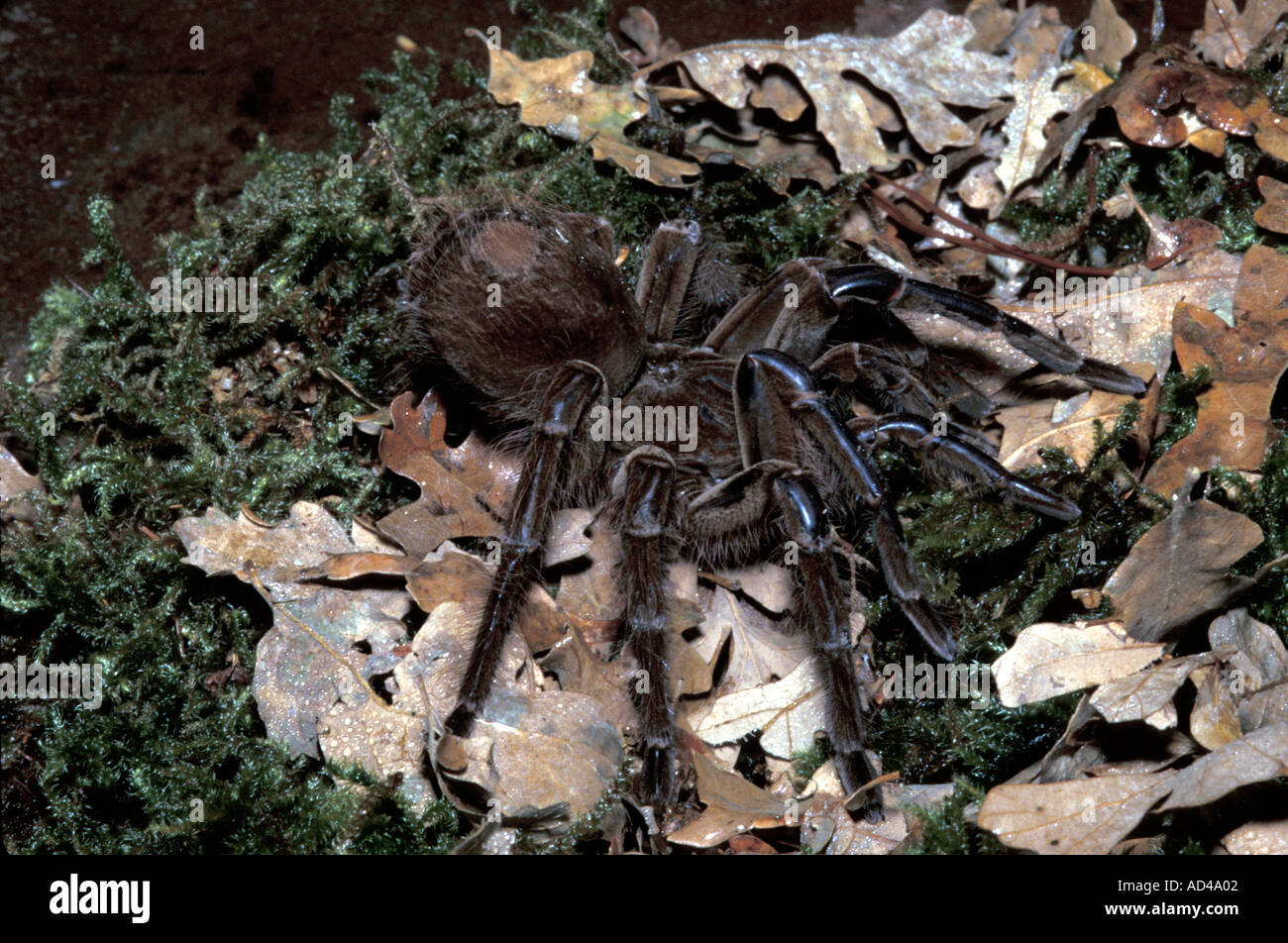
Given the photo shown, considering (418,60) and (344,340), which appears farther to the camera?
(418,60)

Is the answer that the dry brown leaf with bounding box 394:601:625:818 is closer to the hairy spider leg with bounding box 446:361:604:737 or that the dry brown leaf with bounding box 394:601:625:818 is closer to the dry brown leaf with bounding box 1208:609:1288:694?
the hairy spider leg with bounding box 446:361:604:737

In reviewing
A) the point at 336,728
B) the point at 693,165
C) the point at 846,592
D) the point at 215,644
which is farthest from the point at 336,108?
the point at 846,592

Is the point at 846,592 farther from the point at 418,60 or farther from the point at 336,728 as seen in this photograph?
the point at 418,60

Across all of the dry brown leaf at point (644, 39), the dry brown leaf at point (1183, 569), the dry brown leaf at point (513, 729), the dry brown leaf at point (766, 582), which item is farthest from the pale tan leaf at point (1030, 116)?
the dry brown leaf at point (513, 729)

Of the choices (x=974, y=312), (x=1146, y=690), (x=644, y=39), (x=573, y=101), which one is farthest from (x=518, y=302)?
(x=1146, y=690)

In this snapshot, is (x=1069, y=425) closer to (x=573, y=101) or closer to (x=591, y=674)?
(x=591, y=674)
